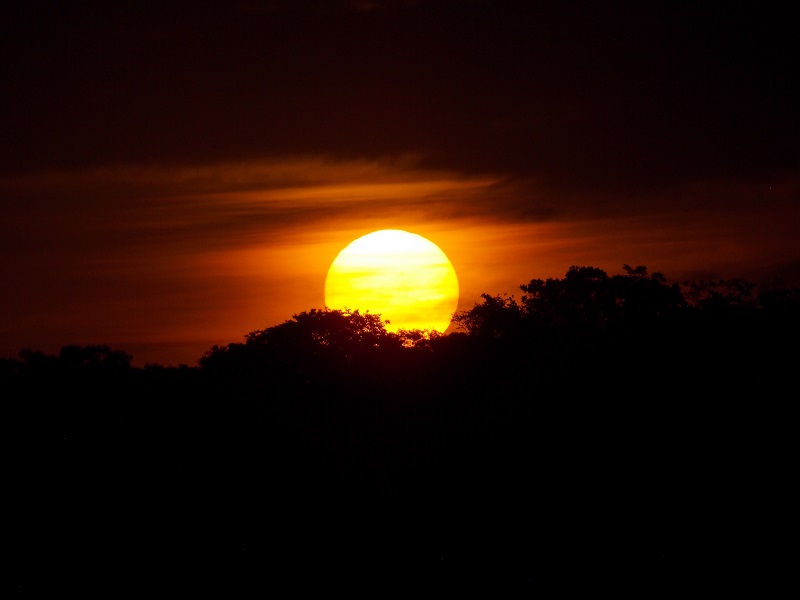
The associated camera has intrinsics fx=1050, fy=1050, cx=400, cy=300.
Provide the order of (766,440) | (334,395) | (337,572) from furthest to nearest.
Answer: (334,395), (766,440), (337,572)

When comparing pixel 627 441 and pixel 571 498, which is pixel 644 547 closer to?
pixel 571 498

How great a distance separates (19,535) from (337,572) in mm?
10655

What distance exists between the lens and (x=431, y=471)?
3788cm

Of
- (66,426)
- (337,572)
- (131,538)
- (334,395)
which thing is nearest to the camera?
(337,572)

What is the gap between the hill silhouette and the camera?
106 ft

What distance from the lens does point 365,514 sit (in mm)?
36438

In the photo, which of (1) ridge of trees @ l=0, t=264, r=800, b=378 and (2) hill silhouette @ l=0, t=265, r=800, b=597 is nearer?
(2) hill silhouette @ l=0, t=265, r=800, b=597

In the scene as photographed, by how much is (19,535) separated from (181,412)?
8985 mm

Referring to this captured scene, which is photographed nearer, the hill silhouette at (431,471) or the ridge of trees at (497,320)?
the hill silhouette at (431,471)

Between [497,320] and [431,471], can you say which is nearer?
[431,471]

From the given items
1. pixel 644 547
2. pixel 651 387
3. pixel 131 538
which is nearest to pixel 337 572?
pixel 131 538

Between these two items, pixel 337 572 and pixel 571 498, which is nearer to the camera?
Answer: pixel 337 572

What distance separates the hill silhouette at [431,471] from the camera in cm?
3238

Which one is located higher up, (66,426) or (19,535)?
(66,426)
